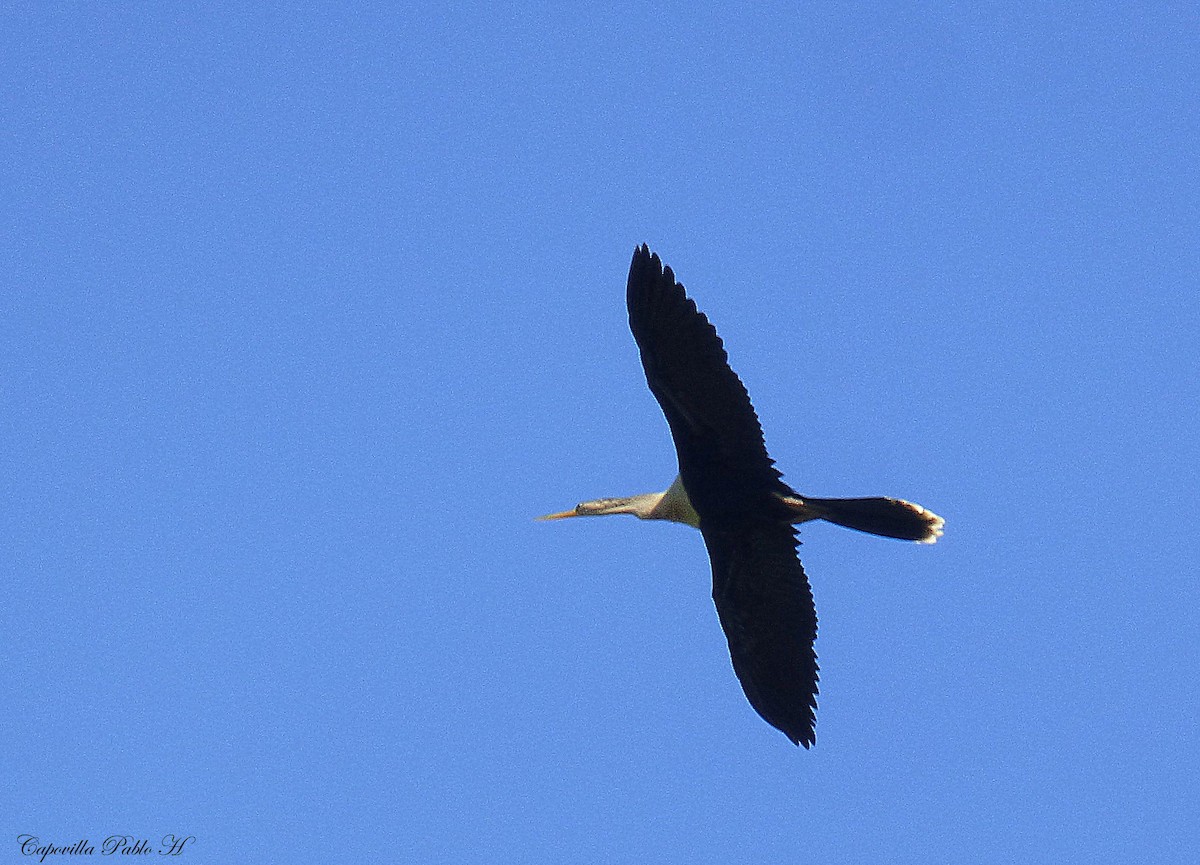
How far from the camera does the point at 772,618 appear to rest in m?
11.6

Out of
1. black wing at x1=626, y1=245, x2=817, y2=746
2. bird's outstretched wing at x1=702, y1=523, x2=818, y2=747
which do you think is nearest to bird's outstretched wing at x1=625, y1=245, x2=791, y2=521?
black wing at x1=626, y1=245, x2=817, y2=746

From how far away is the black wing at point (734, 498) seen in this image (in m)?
10.7

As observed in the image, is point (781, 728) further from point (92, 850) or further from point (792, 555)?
point (92, 850)

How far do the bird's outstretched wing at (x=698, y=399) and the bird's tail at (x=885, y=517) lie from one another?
1.21ft

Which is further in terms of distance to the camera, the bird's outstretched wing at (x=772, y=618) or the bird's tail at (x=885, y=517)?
the bird's outstretched wing at (x=772, y=618)

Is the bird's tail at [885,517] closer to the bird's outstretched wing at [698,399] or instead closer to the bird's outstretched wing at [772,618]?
the bird's outstretched wing at [698,399]

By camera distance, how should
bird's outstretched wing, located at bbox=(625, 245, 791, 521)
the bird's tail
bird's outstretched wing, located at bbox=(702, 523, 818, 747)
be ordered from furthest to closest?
bird's outstretched wing, located at bbox=(702, 523, 818, 747) → the bird's tail → bird's outstretched wing, located at bbox=(625, 245, 791, 521)

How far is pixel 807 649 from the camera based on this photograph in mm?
11523

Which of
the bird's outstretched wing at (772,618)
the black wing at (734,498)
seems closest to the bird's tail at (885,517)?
the black wing at (734,498)

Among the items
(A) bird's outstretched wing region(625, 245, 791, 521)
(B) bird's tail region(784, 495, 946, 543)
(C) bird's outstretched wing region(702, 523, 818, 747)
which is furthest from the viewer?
(C) bird's outstretched wing region(702, 523, 818, 747)

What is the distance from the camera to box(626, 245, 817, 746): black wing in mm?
10734

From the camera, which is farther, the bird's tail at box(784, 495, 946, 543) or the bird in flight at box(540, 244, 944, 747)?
the bird's tail at box(784, 495, 946, 543)

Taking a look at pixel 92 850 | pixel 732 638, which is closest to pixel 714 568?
pixel 732 638

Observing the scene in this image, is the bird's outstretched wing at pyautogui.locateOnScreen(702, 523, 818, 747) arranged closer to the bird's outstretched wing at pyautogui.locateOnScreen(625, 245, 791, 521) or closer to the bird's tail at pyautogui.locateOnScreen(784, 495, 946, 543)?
the bird's outstretched wing at pyautogui.locateOnScreen(625, 245, 791, 521)
